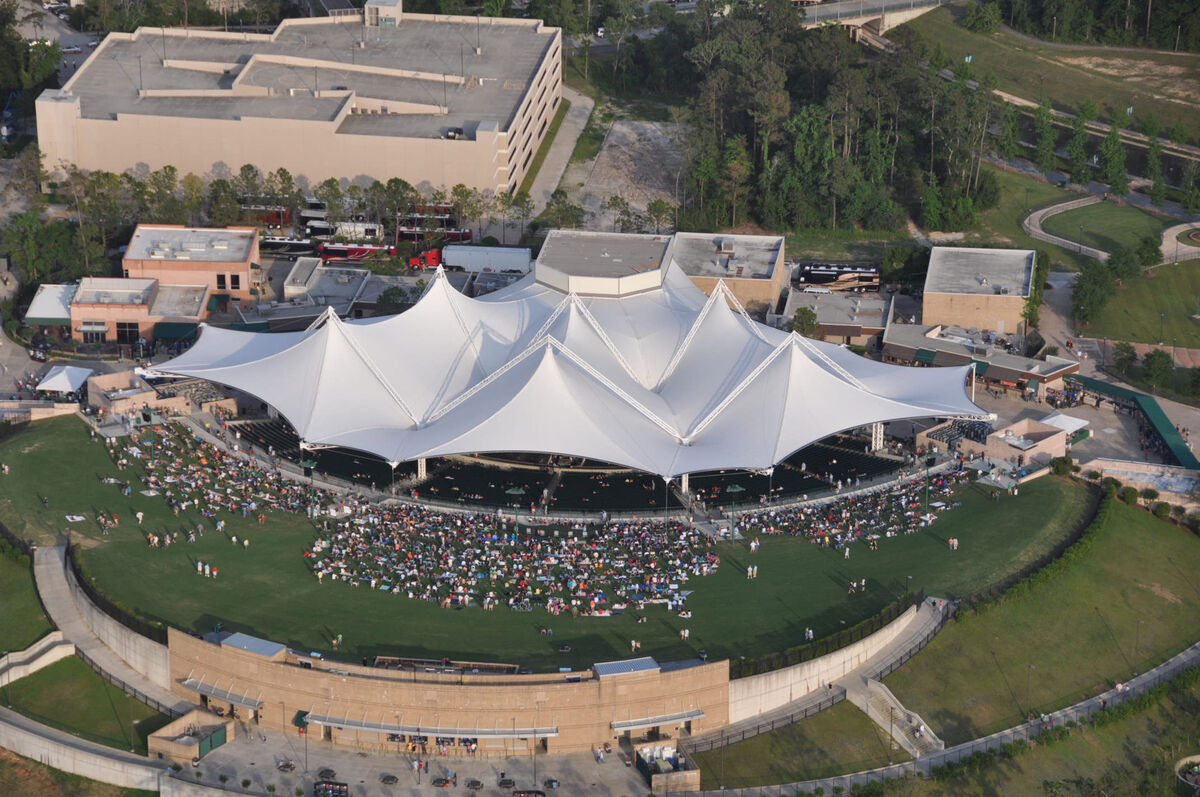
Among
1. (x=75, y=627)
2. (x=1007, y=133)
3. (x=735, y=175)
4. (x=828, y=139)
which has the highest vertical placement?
(x=828, y=139)

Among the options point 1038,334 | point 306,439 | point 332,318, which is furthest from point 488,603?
point 1038,334

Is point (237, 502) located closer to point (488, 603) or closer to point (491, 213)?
point (488, 603)

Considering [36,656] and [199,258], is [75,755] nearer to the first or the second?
[36,656]

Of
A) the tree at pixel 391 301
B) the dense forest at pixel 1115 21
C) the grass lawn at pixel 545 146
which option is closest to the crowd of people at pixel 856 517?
the tree at pixel 391 301

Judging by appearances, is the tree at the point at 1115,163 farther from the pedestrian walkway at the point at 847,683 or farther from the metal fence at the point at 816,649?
the metal fence at the point at 816,649

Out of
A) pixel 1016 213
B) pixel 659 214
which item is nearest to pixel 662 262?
pixel 659 214

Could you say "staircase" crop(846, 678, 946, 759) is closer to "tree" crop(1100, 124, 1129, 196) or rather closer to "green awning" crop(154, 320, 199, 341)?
"green awning" crop(154, 320, 199, 341)
